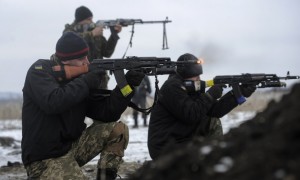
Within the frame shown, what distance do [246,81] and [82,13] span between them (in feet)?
10.2

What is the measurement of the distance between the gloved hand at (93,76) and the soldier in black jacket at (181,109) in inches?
35.9

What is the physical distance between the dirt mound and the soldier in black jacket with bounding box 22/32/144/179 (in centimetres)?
206

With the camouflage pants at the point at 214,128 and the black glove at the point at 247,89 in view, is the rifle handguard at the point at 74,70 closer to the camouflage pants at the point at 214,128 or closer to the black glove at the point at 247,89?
the camouflage pants at the point at 214,128

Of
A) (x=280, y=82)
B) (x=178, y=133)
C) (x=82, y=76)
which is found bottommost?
(x=178, y=133)

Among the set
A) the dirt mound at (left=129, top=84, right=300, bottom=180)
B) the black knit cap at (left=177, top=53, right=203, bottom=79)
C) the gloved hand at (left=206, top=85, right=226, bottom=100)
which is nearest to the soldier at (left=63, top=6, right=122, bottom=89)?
the black knit cap at (left=177, top=53, right=203, bottom=79)

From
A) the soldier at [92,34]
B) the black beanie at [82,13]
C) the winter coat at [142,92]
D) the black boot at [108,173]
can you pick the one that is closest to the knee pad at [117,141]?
the black boot at [108,173]

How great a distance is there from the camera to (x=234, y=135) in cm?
228

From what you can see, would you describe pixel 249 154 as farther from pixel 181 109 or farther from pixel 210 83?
pixel 210 83

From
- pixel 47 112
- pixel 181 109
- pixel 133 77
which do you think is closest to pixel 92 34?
pixel 181 109

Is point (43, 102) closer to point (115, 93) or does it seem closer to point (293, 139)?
point (115, 93)

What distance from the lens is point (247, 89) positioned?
5707 mm

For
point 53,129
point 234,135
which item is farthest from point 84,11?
point 234,135

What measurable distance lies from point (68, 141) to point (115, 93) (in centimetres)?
63

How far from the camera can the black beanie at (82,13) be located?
25.3ft
